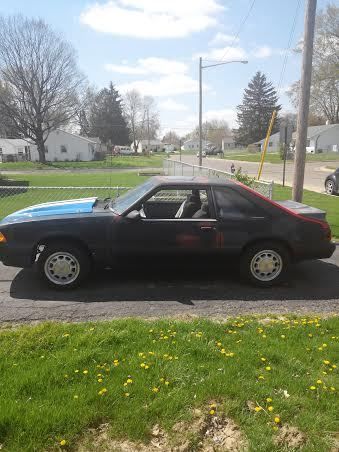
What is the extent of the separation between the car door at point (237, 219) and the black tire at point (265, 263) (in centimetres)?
15

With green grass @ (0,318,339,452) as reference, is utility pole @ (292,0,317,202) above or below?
above

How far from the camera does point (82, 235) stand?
4.90 meters

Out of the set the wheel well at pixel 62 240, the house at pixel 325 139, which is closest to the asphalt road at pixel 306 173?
the wheel well at pixel 62 240

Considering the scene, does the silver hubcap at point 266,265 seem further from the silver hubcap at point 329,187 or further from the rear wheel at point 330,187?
the silver hubcap at point 329,187

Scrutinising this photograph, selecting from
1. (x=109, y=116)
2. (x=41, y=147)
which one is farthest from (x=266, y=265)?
(x=109, y=116)

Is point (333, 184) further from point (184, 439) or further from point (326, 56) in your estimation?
point (326, 56)

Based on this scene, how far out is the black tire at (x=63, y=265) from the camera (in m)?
4.93

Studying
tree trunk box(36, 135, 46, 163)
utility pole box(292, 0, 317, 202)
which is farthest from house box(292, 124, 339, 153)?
utility pole box(292, 0, 317, 202)

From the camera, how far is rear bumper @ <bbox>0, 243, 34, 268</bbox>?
4.90 meters

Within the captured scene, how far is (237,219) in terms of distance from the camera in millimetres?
5074

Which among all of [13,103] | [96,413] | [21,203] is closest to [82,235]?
[96,413]

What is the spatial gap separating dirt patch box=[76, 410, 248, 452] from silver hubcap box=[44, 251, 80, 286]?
2.76m

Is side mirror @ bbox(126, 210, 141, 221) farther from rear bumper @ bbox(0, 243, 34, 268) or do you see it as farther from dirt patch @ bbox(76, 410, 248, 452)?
dirt patch @ bbox(76, 410, 248, 452)

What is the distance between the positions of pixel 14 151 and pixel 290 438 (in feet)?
235
